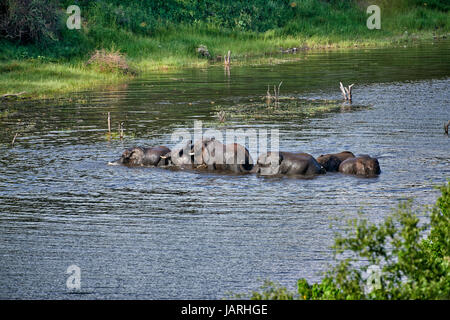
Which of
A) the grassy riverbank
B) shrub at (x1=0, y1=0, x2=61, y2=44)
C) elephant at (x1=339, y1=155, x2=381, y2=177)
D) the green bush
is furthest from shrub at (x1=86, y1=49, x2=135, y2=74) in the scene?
the green bush

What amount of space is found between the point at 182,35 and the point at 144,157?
31.1 meters

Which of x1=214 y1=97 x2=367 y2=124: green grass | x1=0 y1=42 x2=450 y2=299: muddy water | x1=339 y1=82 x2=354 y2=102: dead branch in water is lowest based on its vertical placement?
x1=0 y1=42 x2=450 y2=299: muddy water

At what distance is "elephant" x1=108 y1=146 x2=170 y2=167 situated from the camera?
664 inches

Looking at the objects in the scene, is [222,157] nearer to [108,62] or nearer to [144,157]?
[144,157]

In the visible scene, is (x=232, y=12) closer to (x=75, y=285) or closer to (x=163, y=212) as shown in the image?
(x=163, y=212)

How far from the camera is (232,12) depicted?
55.2 m

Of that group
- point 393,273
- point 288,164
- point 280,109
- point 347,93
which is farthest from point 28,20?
point 393,273

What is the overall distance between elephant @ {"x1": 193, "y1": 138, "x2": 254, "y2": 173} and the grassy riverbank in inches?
649

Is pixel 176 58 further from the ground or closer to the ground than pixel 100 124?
further from the ground

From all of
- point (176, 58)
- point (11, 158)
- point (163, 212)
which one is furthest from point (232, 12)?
point (163, 212)

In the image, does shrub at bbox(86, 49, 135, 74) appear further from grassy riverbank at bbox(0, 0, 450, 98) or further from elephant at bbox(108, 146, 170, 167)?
elephant at bbox(108, 146, 170, 167)
